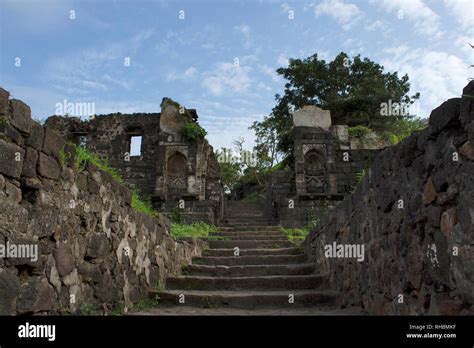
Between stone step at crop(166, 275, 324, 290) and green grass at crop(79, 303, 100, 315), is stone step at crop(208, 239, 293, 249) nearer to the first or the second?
stone step at crop(166, 275, 324, 290)

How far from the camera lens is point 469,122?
238 centimetres

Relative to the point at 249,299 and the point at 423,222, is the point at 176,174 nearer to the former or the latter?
the point at 249,299

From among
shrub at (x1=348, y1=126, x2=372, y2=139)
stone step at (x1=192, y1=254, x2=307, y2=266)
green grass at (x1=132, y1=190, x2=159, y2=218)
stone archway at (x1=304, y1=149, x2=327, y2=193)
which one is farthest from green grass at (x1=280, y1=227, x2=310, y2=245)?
shrub at (x1=348, y1=126, x2=372, y2=139)

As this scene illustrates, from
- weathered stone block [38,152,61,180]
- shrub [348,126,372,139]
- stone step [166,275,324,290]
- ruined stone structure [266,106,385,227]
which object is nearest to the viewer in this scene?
weathered stone block [38,152,61,180]

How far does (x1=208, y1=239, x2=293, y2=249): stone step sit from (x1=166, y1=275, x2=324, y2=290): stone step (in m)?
2.68

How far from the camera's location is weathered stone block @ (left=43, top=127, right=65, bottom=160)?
3.21 metres

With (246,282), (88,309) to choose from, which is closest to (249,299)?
(246,282)

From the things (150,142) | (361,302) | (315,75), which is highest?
(315,75)

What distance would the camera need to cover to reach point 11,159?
2.75 m

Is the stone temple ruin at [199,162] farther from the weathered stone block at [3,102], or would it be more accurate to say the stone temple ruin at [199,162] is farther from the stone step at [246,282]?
the weathered stone block at [3,102]
